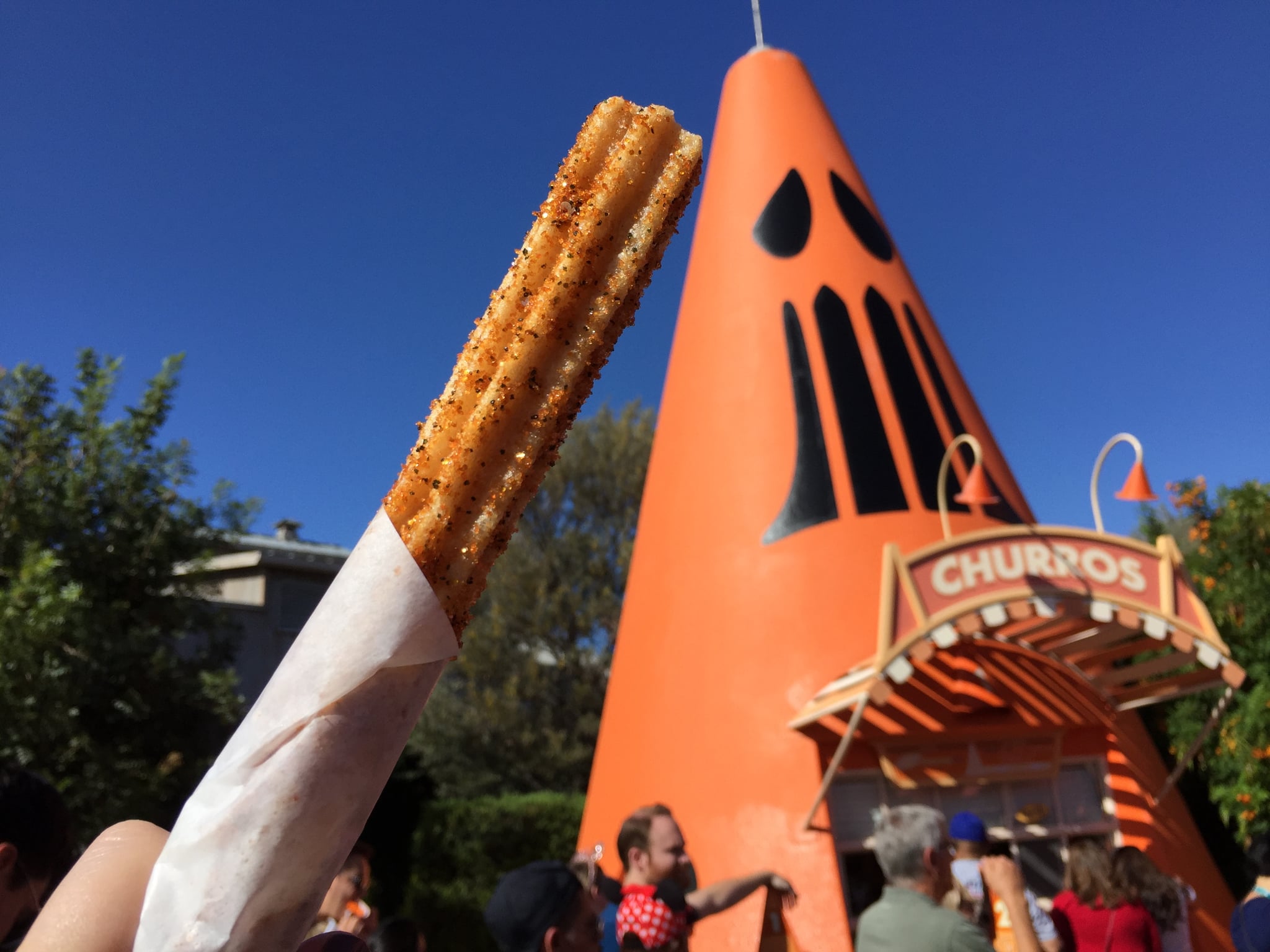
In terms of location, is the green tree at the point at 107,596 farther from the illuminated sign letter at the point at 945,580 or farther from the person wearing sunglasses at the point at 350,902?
the illuminated sign letter at the point at 945,580

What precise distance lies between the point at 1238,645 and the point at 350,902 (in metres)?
8.38

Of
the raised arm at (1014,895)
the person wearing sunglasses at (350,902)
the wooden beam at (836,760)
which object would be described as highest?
the wooden beam at (836,760)

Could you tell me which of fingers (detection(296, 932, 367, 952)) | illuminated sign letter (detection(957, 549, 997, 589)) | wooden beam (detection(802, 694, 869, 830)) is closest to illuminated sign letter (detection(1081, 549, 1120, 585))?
illuminated sign letter (detection(957, 549, 997, 589))

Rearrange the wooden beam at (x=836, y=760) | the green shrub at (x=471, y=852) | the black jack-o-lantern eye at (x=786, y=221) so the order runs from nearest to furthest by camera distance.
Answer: the wooden beam at (x=836, y=760), the black jack-o-lantern eye at (x=786, y=221), the green shrub at (x=471, y=852)

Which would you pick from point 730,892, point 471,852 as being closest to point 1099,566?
point 730,892

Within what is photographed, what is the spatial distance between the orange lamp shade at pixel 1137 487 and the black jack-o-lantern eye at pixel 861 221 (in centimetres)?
336

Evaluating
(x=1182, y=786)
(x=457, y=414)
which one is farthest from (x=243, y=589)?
(x=457, y=414)

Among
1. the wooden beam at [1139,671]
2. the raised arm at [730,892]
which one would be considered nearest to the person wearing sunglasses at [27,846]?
the raised arm at [730,892]

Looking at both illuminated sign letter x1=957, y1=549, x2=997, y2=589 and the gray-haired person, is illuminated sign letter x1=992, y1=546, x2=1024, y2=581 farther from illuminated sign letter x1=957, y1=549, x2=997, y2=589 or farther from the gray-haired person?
the gray-haired person

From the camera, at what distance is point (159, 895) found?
89 centimetres

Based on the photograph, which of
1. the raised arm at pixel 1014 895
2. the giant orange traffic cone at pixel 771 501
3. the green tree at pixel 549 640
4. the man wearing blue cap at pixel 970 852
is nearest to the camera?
the raised arm at pixel 1014 895

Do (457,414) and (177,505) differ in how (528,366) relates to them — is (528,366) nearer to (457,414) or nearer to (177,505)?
(457,414)

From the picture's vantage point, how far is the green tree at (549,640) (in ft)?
61.5

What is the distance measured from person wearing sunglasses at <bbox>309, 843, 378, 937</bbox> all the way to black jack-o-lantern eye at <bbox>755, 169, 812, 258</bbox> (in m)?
6.88
